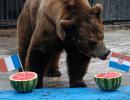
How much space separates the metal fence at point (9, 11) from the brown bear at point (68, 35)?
6257 millimetres

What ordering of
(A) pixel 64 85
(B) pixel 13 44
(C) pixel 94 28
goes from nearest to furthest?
1. (C) pixel 94 28
2. (A) pixel 64 85
3. (B) pixel 13 44

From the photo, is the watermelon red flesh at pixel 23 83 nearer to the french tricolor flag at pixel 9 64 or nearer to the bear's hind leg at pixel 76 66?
the french tricolor flag at pixel 9 64

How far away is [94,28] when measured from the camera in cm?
470

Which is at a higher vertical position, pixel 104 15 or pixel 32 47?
pixel 32 47

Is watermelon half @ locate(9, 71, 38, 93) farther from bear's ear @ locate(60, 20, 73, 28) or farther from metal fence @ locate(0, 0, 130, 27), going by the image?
metal fence @ locate(0, 0, 130, 27)

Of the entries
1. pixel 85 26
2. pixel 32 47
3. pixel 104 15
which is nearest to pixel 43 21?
pixel 32 47

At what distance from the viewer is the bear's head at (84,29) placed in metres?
4.71

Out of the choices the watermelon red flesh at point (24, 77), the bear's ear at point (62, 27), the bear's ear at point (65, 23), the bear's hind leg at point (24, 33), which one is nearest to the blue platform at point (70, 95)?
the watermelon red flesh at point (24, 77)

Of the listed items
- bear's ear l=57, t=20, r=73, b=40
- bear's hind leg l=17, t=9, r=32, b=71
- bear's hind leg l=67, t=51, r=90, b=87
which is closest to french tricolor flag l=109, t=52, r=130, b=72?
bear's hind leg l=67, t=51, r=90, b=87

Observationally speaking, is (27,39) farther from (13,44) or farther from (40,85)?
(13,44)

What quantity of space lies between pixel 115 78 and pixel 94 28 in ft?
1.97

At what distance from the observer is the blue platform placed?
15.2ft

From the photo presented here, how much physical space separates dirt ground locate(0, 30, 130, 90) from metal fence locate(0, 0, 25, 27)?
2.61 ft

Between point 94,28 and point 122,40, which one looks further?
point 122,40
